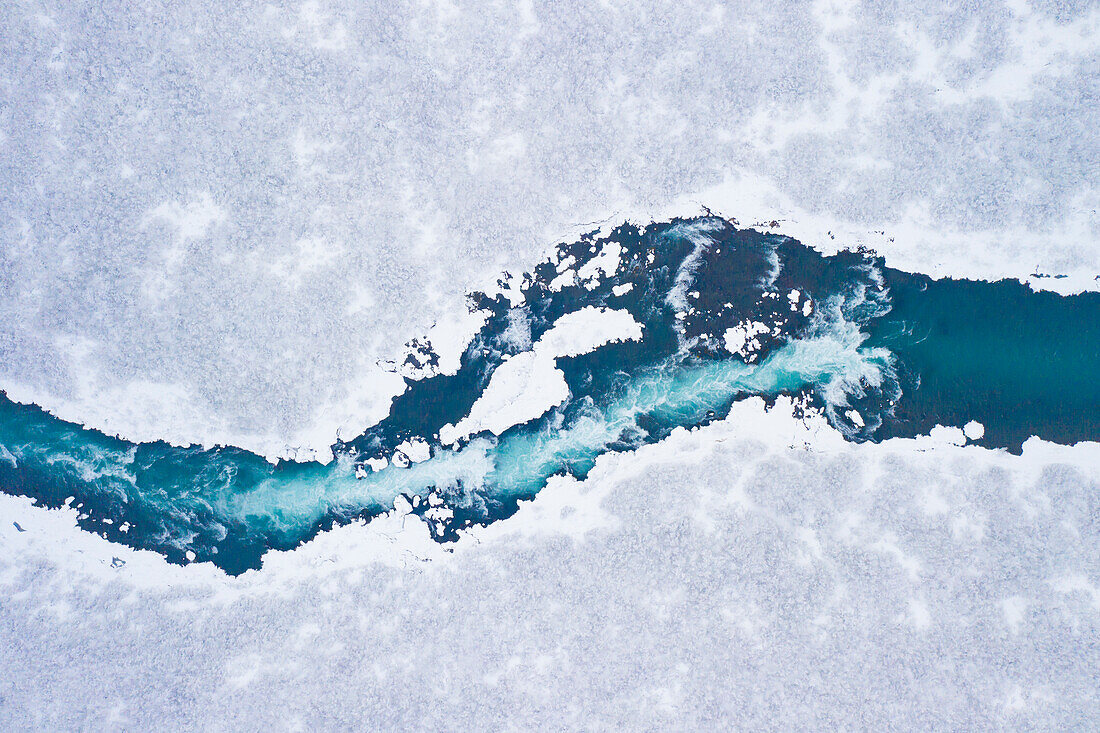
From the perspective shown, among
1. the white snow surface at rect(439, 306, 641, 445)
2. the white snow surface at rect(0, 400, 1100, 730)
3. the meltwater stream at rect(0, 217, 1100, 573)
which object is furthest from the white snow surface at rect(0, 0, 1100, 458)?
the white snow surface at rect(0, 400, 1100, 730)

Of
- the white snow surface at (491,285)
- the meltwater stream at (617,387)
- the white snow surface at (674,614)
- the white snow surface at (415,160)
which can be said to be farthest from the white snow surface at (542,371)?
the white snow surface at (674,614)

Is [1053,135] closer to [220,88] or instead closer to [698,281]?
[698,281]

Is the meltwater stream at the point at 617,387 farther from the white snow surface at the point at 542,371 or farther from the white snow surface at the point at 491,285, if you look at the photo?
the white snow surface at the point at 491,285

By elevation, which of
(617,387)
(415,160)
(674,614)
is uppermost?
(415,160)

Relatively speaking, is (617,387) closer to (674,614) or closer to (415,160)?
(674,614)

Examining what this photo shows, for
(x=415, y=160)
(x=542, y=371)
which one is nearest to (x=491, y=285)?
(x=542, y=371)
